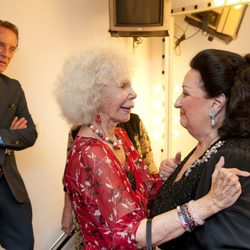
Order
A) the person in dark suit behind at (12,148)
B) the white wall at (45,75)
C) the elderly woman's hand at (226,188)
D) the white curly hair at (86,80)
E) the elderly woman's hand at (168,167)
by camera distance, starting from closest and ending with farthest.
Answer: the elderly woman's hand at (226,188) < the white curly hair at (86,80) < the elderly woman's hand at (168,167) < the person in dark suit behind at (12,148) < the white wall at (45,75)

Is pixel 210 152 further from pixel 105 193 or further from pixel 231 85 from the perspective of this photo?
pixel 105 193

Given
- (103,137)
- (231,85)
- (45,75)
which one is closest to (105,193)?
(103,137)

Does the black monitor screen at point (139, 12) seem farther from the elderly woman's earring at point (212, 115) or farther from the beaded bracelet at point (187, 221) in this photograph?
the beaded bracelet at point (187, 221)

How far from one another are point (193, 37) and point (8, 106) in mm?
1905

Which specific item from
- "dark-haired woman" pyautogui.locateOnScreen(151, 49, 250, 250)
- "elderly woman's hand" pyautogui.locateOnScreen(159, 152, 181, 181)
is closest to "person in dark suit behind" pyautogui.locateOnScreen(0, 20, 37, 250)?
"elderly woman's hand" pyautogui.locateOnScreen(159, 152, 181, 181)

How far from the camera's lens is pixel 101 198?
3.28 feet

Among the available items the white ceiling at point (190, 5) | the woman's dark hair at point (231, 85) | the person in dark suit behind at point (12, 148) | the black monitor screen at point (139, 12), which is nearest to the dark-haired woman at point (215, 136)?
the woman's dark hair at point (231, 85)

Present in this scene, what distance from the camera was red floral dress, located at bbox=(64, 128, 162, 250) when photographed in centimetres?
97

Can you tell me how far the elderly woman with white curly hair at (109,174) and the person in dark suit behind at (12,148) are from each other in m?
0.57

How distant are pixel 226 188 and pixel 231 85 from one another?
1.15 feet

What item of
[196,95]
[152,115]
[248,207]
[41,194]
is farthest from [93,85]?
[152,115]

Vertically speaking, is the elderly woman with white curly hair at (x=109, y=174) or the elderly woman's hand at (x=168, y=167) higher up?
the elderly woman with white curly hair at (x=109, y=174)

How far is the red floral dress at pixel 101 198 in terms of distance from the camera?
0.97 meters

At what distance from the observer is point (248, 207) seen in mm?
877
